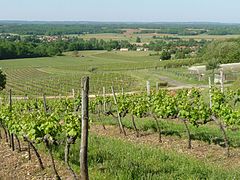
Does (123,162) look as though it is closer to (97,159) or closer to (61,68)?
(97,159)

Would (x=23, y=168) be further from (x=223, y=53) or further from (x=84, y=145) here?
(x=223, y=53)

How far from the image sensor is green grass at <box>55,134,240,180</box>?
344 inches

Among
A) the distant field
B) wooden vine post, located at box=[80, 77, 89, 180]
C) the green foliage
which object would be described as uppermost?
wooden vine post, located at box=[80, 77, 89, 180]

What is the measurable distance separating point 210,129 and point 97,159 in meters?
6.67

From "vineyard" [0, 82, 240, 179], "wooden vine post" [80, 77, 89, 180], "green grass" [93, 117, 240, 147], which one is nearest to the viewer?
"wooden vine post" [80, 77, 89, 180]

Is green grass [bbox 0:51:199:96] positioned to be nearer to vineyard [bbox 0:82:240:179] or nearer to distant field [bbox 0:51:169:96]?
distant field [bbox 0:51:169:96]

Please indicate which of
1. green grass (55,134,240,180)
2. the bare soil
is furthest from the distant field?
green grass (55,134,240,180)

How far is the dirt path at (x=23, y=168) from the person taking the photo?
10.6 meters

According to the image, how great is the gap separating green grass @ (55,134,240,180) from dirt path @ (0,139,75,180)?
1.25 feet

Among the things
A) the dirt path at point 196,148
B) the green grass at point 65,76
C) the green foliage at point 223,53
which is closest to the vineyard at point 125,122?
the dirt path at point 196,148

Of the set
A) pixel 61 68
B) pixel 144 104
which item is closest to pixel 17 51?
pixel 61 68

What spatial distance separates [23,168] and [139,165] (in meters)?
3.57

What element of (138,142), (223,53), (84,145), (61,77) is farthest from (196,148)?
(223,53)

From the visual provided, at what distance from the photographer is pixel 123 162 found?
33.1ft
